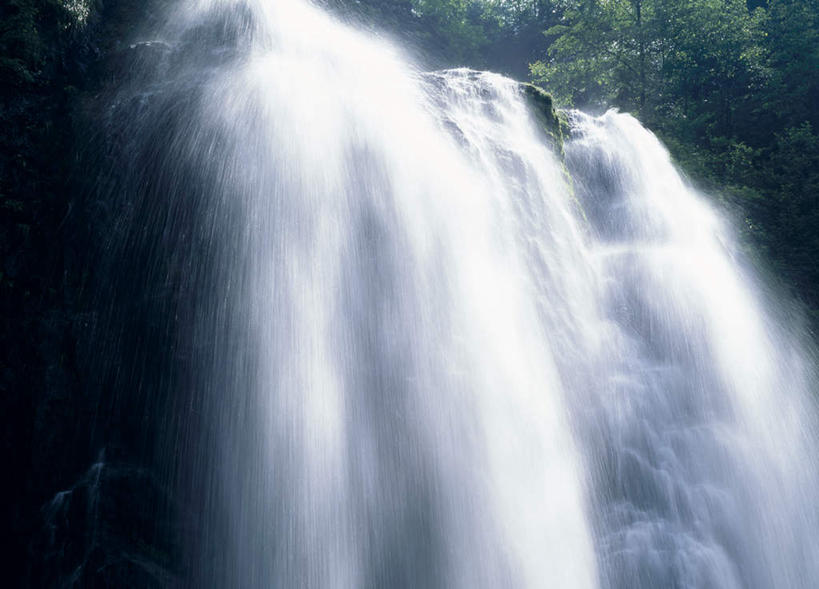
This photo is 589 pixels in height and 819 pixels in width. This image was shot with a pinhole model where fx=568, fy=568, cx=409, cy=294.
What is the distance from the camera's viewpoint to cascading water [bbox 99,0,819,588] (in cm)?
709

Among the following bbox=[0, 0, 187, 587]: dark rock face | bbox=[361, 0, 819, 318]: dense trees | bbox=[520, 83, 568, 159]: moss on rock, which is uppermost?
bbox=[361, 0, 819, 318]: dense trees

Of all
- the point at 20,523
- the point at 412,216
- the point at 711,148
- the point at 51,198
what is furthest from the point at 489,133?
the point at 711,148

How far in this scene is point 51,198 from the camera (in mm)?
8305

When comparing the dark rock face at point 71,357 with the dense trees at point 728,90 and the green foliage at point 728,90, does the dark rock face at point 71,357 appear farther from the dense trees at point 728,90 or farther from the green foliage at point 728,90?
the green foliage at point 728,90

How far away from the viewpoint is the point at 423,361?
793 centimetres

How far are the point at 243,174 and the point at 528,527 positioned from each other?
628 centimetres

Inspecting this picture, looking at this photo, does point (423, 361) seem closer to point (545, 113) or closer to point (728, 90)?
point (545, 113)

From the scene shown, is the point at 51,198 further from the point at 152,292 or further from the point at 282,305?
the point at 282,305

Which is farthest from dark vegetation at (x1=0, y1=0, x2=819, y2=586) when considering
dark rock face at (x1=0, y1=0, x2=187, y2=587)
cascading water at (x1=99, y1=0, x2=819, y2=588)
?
cascading water at (x1=99, y1=0, x2=819, y2=588)

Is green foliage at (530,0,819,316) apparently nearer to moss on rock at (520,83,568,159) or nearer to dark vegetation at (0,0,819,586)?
dark vegetation at (0,0,819,586)

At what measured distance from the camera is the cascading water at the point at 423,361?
7.09m

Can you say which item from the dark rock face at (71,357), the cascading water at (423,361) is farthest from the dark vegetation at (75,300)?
the cascading water at (423,361)

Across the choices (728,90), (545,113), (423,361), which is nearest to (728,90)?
(728,90)

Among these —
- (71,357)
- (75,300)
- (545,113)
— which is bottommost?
(71,357)
